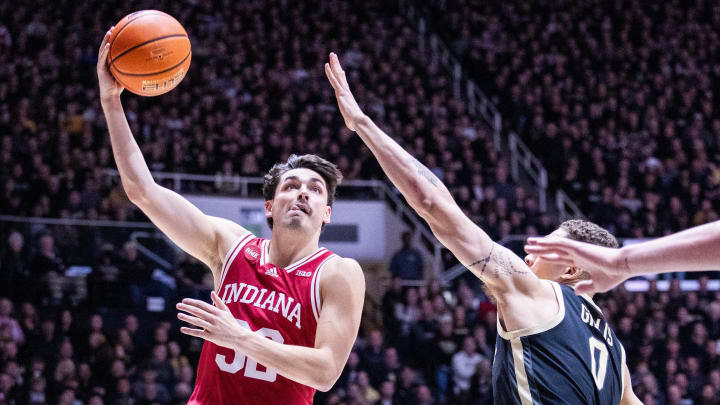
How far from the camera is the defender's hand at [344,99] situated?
3621mm

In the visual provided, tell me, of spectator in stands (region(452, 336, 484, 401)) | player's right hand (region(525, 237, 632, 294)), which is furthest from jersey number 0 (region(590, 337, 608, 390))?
spectator in stands (region(452, 336, 484, 401))

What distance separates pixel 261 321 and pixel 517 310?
118 centimetres

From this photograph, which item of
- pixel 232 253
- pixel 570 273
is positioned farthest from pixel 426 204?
pixel 232 253

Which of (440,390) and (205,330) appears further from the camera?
(440,390)

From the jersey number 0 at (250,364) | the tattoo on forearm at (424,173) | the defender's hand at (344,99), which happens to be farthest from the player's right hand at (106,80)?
the tattoo on forearm at (424,173)

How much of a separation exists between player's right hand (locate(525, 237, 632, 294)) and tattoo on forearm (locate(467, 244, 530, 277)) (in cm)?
49

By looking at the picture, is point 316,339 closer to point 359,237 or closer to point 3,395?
point 3,395

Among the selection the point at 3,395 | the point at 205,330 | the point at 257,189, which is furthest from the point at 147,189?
Answer: the point at 257,189

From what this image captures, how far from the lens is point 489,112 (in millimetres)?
18031

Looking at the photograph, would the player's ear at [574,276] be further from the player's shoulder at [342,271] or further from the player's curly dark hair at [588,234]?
the player's shoulder at [342,271]

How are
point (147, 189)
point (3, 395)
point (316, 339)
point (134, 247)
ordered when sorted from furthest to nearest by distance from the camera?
point (134, 247), point (3, 395), point (147, 189), point (316, 339)

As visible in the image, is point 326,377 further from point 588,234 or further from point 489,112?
point 489,112

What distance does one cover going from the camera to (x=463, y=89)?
18375 millimetres

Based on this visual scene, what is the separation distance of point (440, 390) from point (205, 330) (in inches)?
319
